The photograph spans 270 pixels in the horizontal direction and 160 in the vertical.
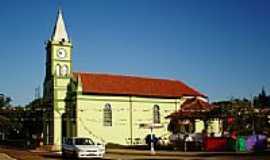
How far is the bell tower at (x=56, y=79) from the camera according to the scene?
64.1 m

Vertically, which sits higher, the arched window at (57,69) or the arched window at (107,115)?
the arched window at (57,69)

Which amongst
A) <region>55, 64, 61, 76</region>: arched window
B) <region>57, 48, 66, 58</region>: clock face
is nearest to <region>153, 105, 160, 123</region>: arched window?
<region>55, 64, 61, 76</region>: arched window

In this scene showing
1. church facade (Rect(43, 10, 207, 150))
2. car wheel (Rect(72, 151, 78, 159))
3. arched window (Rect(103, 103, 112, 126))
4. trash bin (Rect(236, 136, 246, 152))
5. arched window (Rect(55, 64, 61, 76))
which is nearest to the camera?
car wheel (Rect(72, 151, 78, 159))

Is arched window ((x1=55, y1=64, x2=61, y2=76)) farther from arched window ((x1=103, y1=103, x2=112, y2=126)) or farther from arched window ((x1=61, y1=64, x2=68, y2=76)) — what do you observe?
arched window ((x1=103, y1=103, x2=112, y2=126))

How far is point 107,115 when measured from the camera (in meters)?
63.0

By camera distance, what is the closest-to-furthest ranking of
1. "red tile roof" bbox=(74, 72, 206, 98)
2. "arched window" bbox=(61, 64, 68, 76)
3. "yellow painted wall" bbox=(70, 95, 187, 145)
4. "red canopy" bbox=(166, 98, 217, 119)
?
"red canopy" bbox=(166, 98, 217, 119) → "yellow painted wall" bbox=(70, 95, 187, 145) → "red tile roof" bbox=(74, 72, 206, 98) → "arched window" bbox=(61, 64, 68, 76)

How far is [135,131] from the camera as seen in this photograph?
64.4m

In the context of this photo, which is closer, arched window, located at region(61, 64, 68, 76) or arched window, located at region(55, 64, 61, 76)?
Result: arched window, located at region(55, 64, 61, 76)

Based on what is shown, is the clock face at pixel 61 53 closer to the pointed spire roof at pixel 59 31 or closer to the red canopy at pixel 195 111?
the pointed spire roof at pixel 59 31

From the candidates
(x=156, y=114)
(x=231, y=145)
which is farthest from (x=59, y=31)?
(x=231, y=145)

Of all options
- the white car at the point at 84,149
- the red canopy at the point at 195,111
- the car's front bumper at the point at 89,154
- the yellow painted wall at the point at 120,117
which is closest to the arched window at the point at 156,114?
the yellow painted wall at the point at 120,117

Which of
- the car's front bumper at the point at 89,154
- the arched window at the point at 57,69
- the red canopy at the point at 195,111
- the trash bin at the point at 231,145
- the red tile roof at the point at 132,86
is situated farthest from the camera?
the arched window at the point at 57,69

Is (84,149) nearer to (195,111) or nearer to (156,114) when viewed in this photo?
(195,111)

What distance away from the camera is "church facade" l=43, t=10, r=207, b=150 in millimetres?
61562
